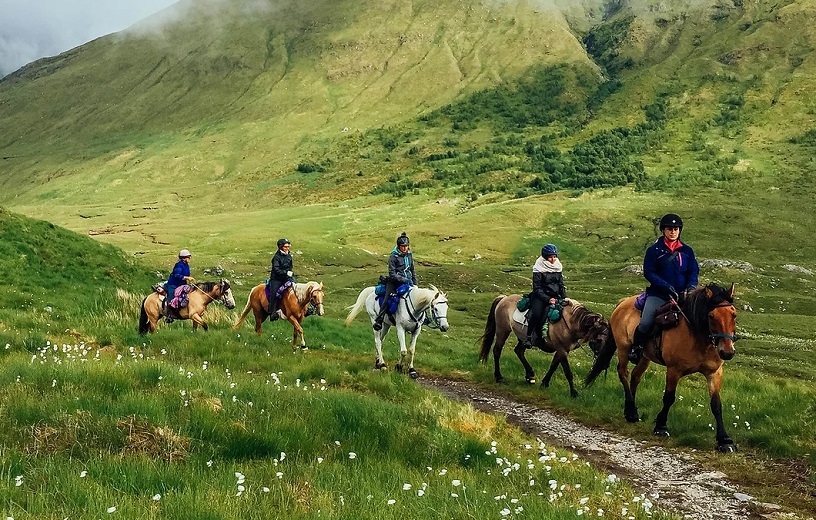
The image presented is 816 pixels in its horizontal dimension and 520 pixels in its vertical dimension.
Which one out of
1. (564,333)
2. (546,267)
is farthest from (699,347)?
(546,267)

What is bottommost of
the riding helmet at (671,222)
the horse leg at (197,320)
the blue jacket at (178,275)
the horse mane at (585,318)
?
the horse leg at (197,320)

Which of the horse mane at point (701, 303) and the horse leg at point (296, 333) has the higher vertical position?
the horse mane at point (701, 303)

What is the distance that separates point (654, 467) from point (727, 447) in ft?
6.28

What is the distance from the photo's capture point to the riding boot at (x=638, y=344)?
14219 millimetres

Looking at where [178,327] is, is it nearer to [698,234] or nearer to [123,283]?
[123,283]

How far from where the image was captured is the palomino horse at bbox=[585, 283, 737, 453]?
11812 mm

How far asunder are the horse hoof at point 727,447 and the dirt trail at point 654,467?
2.40 feet

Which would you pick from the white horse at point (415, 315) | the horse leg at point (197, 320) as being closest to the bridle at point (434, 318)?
the white horse at point (415, 315)

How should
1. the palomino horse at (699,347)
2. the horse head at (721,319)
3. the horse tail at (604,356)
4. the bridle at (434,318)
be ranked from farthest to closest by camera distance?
the bridle at (434,318)
the horse tail at (604,356)
the palomino horse at (699,347)
the horse head at (721,319)

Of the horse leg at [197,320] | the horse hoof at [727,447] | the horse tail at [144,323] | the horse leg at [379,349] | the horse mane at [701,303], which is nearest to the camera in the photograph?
the horse hoof at [727,447]

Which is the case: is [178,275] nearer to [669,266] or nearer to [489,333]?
[489,333]

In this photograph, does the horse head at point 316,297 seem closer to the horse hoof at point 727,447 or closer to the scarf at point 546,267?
the scarf at point 546,267

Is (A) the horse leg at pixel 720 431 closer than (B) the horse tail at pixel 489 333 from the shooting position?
Yes

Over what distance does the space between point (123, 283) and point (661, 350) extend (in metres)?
27.5
